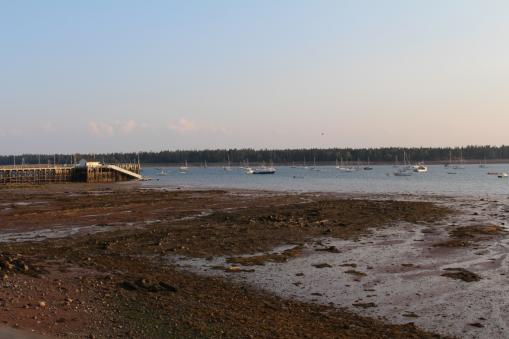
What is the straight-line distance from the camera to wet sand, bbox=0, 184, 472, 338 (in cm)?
1123

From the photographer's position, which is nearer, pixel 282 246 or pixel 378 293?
pixel 378 293

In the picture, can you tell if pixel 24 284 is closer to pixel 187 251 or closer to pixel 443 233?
pixel 187 251

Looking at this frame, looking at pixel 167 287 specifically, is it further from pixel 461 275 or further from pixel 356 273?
pixel 461 275

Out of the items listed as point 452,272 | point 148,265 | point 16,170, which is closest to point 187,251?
point 148,265

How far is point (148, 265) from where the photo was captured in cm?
1830

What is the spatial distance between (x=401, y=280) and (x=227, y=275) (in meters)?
5.47

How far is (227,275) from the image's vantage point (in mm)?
17203

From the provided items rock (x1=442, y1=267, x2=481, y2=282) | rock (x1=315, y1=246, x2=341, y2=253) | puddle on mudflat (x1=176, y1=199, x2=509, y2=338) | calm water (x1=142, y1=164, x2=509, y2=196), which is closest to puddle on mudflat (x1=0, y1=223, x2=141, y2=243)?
puddle on mudflat (x1=176, y1=199, x2=509, y2=338)

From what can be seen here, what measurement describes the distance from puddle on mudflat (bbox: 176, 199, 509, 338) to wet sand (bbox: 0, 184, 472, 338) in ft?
0.24

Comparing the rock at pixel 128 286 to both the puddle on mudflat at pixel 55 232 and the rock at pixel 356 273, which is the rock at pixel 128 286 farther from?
the puddle on mudflat at pixel 55 232

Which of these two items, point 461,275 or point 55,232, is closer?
point 461,275

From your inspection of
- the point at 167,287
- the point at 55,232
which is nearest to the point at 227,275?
the point at 167,287

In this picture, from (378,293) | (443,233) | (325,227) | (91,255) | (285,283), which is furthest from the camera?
(325,227)

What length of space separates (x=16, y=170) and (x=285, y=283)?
10073 centimetres
